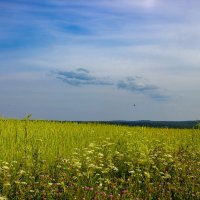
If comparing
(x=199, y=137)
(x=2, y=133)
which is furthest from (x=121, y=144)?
(x=199, y=137)

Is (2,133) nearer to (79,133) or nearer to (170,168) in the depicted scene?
(79,133)

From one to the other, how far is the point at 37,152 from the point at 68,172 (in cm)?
92

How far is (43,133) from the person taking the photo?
58.7 ft

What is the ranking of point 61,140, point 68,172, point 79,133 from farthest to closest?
point 79,133
point 61,140
point 68,172

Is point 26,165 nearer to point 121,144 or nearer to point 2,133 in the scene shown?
point 121,144

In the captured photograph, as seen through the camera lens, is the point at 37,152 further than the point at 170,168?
No

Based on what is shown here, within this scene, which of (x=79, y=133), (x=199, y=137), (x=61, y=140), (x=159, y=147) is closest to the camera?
(x=159, y=147)

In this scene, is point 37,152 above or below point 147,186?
above

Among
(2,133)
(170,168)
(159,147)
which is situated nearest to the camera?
(170,168)

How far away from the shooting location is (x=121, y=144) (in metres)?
14.6

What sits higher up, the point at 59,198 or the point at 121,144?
the point at 121,144

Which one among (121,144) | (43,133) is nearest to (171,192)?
(121,144)

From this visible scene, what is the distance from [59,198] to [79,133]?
10356 mm

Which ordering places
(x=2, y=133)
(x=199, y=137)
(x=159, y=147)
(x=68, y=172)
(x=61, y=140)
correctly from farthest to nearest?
(x=199, y=137)
(x=2, y=133)
(x=61, y=140)
(x=159, y=147)
(x=68, y=172)
